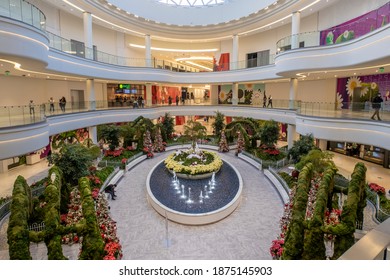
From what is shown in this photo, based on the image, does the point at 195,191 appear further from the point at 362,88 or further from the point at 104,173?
the point at 362,88

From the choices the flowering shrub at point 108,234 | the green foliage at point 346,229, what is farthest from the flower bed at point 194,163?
the green foliage at point 346,229

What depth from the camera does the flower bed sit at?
18.5 m

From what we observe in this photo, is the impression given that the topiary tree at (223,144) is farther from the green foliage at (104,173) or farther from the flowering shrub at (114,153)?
the green foliage at (104,173)

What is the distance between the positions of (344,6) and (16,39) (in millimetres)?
23512

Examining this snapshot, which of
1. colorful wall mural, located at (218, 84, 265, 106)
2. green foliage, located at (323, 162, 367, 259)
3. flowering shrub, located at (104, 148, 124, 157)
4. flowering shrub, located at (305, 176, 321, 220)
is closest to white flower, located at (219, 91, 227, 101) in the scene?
colorful wall mural, located at (218, 84, 265, 106)

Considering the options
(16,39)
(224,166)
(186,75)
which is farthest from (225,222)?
(186,75)

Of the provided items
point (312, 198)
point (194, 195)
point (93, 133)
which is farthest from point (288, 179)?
point (93, 133)

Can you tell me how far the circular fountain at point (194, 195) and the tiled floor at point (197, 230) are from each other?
386 millimetres

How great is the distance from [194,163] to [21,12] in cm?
1329

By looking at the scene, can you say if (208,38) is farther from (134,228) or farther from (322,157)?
(134,228)

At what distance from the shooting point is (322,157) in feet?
43.4

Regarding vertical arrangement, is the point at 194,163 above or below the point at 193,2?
below

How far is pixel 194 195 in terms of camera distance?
1555 centimetres

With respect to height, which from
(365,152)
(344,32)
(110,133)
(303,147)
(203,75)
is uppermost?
(344,32)
